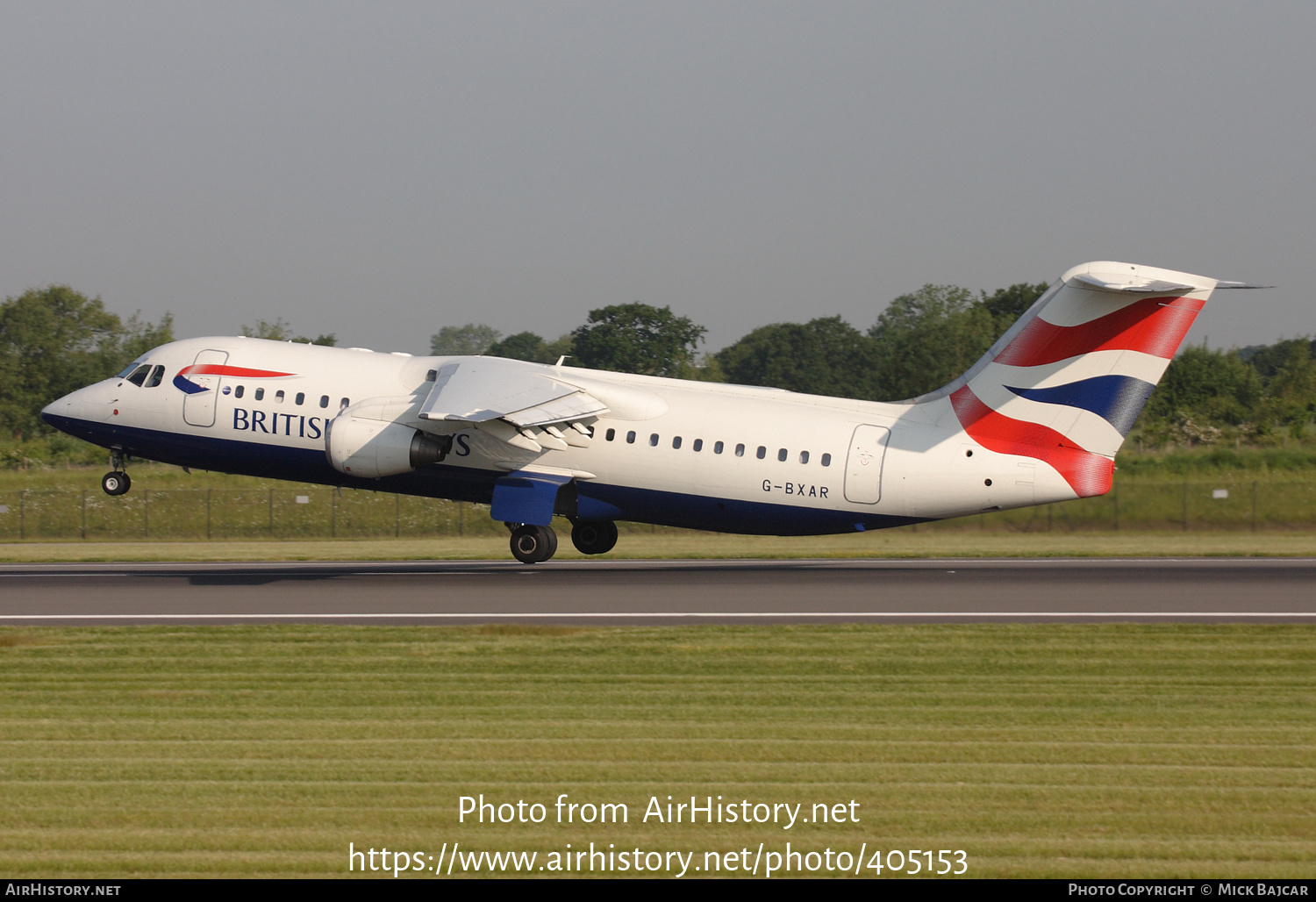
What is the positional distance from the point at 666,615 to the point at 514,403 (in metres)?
7.36

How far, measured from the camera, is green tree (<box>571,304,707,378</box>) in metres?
81.9

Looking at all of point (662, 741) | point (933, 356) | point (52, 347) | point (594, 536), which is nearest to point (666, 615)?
point (662, 741)

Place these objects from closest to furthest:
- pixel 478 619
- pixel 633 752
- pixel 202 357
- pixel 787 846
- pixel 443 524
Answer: pixel 787 846 → pixel 633 752 → pixel 478 619 → pixel 202 357 → pixel 443 524

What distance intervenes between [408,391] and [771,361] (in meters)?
102

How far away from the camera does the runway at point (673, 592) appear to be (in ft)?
65.8

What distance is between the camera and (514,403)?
2562 cm

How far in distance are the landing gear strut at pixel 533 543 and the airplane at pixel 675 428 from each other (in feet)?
0.14

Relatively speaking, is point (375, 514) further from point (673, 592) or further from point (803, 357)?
point (803, 357)

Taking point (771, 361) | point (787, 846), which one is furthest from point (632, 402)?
point (771, 361)

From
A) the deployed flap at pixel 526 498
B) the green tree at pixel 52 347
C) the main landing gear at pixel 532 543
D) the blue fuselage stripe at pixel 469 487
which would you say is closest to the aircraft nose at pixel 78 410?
the blue fuselage stripe at pixel 469 487

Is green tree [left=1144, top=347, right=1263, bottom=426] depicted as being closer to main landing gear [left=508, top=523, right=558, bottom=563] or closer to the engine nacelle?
main landing gear [left=508, top=523, right=558, bottom=563]

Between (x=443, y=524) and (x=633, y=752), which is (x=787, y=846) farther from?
(x=443, y=524)

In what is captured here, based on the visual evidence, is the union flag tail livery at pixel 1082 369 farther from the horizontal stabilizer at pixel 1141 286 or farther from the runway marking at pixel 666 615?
the runway marking at pixel 666 615
